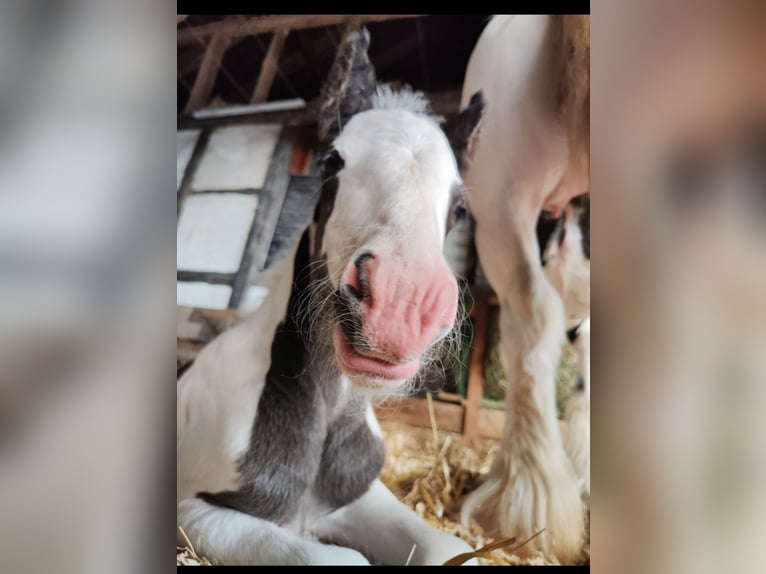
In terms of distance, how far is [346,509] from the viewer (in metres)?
1.02

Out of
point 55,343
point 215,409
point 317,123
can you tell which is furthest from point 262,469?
point 55,343

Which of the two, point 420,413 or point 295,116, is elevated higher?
point 295,116

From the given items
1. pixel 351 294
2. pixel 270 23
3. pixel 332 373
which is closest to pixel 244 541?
pixel 332 373

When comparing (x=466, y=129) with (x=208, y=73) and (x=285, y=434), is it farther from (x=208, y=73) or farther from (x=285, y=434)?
(x=285, y=434)

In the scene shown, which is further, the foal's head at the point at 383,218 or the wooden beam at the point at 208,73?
the wooden beam at the point at 208,73

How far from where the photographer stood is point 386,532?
100 centimetres

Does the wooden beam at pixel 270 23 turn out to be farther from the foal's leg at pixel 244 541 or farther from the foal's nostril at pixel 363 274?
the foal's leg at pixel 244 541

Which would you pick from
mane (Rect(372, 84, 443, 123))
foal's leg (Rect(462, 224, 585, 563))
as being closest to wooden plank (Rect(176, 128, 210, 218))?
mane (Rect(372, 84, 443, 123))

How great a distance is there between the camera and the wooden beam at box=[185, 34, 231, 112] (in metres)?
1.03

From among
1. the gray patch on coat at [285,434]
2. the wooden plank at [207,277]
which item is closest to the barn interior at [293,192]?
the wooden plank at [207,277]

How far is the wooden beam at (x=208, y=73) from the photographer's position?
1.03m

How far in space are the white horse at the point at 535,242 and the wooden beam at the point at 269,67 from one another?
1.41ft

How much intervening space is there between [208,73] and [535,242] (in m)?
0.83

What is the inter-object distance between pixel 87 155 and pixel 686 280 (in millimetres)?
292
